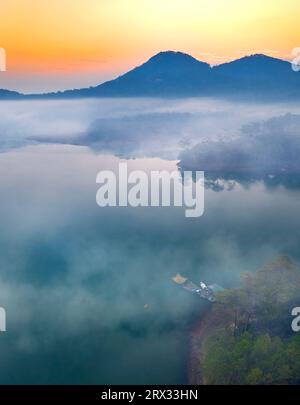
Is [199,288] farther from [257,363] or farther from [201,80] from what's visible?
[201,80]

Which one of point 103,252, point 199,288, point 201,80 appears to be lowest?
point 199,288

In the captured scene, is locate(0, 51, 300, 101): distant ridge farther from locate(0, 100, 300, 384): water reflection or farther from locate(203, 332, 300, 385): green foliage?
locate(203, 332, 300, 385): green foliage

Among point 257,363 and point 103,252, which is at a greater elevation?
point 103,252

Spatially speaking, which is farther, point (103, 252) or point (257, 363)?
point (103, 252)

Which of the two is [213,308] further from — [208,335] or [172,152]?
[172,152]

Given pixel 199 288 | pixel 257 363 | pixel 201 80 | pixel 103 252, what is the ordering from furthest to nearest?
pixel 201 80
pixel 103 252
pixel 199 288
pixel 257 363

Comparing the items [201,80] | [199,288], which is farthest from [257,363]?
[201,80]

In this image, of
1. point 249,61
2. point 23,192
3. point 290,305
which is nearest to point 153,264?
point 290,305
